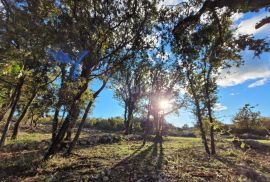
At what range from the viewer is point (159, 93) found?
31.9 m

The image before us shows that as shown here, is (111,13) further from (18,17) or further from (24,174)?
(24,174)

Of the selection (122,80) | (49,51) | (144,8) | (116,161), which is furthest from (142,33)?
(122,80)

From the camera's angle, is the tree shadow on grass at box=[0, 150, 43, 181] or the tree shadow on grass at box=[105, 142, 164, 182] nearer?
the tree shadow on grass at box=[105, 142, 164, 182]

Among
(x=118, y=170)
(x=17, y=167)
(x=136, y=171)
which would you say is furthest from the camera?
(x=17, y=167)

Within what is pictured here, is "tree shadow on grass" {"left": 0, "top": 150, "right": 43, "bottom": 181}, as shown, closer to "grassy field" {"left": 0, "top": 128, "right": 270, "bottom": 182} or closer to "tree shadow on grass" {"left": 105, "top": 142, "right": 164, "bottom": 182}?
"grassy field" {"left": 0, "top": 128, "right": 270, "bottom": 182}

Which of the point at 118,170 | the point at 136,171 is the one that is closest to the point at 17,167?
the point at 118,170

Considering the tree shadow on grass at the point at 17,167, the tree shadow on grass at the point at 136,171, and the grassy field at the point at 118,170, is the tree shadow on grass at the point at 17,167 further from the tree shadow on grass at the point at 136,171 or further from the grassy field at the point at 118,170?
the tree shadow on grass at the point at 136,171

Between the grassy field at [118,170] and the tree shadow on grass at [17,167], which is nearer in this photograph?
the grassy field at [118,170]

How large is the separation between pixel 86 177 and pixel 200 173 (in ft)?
18.6

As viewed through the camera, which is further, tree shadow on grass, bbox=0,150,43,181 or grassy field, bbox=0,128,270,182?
tree shadow on grass, bbox=0,150,43,181

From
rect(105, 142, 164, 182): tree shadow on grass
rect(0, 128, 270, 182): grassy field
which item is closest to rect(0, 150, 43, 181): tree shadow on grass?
rect(0, 128, 270, 182): grassy field

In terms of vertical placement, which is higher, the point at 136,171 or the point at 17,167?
the point at 17,167

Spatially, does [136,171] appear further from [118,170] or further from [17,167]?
[17,167]

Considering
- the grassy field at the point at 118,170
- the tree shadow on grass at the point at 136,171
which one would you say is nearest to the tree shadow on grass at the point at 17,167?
the grassy field at the point at 118,170
